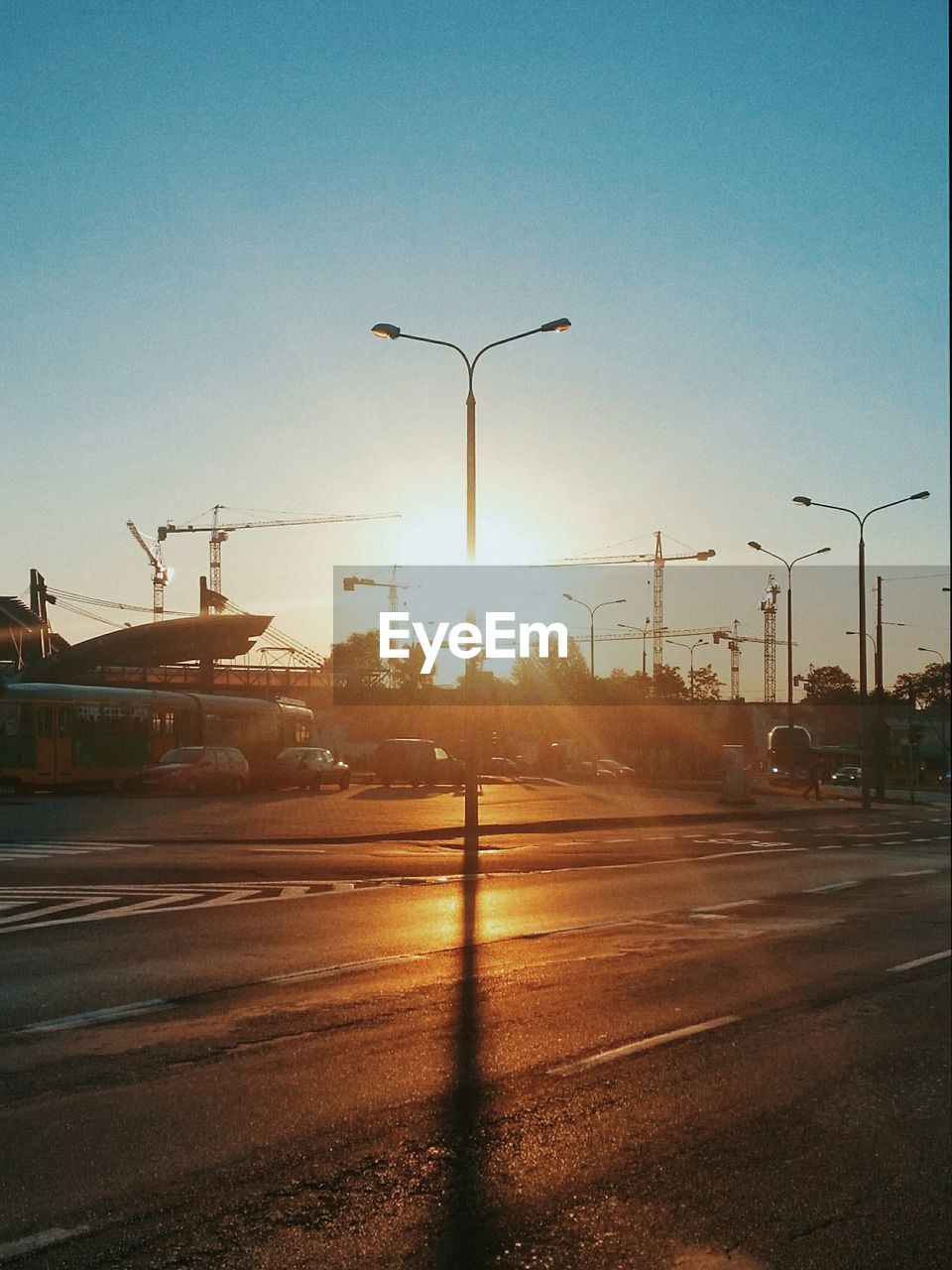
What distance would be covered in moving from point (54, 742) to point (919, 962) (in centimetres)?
3294

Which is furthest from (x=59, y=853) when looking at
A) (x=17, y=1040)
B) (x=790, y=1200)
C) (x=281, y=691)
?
(x=281, y=691)

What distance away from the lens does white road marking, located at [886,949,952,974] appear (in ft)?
38.7

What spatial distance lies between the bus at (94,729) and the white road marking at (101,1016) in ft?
91.7

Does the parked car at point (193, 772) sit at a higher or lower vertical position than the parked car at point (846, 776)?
higher

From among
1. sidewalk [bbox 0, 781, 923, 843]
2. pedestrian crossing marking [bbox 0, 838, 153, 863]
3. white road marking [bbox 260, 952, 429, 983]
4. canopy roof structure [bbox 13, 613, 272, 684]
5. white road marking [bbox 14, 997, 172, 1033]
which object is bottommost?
sidewalk [bbox 0, 781, 923, 843]

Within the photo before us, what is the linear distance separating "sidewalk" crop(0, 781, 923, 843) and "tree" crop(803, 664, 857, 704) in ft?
12.5

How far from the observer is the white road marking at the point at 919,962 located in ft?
38.7

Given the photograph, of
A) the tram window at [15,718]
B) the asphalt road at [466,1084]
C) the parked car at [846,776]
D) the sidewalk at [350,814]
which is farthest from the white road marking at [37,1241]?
the parked car at [846,776]

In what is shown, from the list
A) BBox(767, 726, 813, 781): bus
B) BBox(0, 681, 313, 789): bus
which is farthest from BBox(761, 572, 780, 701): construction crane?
BBox(0, 681, 313, 789): bus

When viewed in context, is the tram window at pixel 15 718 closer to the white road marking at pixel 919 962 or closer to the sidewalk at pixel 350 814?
the sidewalk at pixel 350 814

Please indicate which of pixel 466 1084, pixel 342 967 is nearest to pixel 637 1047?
pixel 466 1084

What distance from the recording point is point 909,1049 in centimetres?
856

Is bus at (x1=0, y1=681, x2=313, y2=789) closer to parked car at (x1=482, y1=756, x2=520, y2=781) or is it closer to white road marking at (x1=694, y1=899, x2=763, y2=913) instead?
white road marking at (x1=694, y1=899, x2=763, y2=913)

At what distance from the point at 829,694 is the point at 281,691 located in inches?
1033
